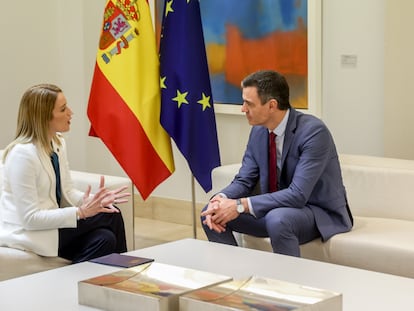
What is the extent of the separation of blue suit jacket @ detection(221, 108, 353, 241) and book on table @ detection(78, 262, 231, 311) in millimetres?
1290

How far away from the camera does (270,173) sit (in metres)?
4.35

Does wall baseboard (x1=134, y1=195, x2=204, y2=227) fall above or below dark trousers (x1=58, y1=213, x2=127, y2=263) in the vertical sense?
below

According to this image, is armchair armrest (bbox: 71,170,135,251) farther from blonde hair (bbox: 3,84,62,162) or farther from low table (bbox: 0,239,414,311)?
low table (bbox: 0,239,414,311)

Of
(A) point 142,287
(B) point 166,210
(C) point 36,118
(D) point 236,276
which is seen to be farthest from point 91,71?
(A) point 142,287

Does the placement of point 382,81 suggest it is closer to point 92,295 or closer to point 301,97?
point 301,97

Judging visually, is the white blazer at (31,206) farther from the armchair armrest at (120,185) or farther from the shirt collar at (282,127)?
the shirt collar at (282,127)

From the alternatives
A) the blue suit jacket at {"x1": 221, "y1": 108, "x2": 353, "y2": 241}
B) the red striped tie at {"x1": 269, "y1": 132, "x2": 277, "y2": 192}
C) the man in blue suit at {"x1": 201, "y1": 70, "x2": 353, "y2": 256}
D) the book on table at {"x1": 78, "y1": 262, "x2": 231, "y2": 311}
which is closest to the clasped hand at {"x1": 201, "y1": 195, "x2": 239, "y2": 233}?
the man in blue suit at {"x1": 201, "y1": 70, "x2": 353, "y2": 256}

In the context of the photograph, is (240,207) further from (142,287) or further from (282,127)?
(142,287)

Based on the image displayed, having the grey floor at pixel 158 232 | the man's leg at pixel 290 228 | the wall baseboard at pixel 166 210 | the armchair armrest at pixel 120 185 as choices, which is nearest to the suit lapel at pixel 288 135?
the man's leg at pixel 290 228

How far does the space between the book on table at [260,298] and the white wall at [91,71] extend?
9.09 ft

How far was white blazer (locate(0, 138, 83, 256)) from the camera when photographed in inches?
156

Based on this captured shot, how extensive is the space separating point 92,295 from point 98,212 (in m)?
1.24

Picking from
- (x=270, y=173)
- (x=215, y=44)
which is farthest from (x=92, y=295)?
(x=215, y=44)

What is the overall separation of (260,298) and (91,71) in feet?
14.8
